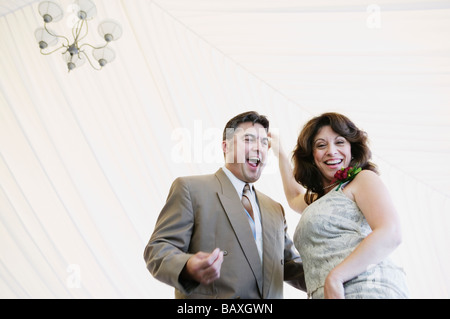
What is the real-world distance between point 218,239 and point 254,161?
0.49m

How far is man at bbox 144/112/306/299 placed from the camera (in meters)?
1.70

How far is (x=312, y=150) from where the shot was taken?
7.13 feet

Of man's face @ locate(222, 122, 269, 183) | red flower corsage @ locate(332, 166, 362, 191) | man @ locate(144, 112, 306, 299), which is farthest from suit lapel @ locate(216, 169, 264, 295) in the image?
red flower corsage @ locate(332, 166, 362, 191)

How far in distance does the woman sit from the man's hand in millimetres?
400

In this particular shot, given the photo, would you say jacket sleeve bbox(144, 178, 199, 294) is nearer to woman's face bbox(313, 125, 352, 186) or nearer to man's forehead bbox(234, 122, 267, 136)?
man's forehead bbox(234, 122, 267, 136)

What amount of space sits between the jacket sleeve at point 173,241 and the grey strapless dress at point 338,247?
0.47m

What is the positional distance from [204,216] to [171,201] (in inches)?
6.3

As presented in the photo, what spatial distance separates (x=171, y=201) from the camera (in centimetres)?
196

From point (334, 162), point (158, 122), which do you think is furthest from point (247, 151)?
point (158, 122)

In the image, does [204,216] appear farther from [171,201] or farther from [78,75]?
[78,75]

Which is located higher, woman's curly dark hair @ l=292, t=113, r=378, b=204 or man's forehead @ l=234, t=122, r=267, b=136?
man's forehead @ l=234, t=122, r=267, b=136

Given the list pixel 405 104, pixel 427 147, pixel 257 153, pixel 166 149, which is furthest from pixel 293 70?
pixel 257 153

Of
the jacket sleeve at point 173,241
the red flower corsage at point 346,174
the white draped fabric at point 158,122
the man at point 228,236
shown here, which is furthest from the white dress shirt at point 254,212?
the white draped fabric at point 158,122
